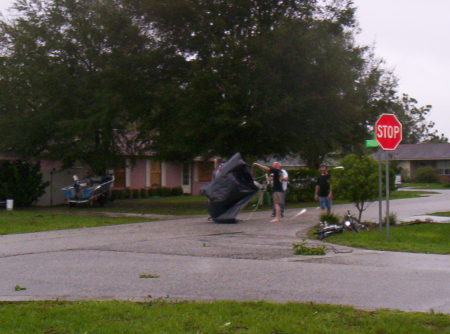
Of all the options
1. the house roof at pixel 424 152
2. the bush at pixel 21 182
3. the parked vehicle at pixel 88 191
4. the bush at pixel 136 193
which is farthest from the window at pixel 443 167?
the bush at pixel 21 182

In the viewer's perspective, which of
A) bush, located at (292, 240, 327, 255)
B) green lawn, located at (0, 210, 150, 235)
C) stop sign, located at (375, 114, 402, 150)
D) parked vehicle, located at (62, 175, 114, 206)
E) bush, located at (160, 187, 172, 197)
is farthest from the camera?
bush, located at (160, 187, 172, 197)

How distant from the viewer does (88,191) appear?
97.9 feet

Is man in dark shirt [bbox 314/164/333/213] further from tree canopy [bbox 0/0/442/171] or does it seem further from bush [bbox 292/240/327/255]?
bush [bbox 292/240/327/255]

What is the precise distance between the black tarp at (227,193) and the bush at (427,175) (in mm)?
46570

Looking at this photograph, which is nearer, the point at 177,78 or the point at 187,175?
the point at 177,78

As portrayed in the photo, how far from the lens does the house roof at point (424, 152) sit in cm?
6707

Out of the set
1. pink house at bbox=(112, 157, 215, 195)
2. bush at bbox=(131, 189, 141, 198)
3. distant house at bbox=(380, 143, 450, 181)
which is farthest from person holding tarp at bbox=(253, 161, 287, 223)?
distant house at bbox=(380, 143, 450, 181)

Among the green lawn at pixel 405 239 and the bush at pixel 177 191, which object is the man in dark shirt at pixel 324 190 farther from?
the bush at pixel 177 191

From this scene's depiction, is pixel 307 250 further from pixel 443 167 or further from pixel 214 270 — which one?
pixel 443 167

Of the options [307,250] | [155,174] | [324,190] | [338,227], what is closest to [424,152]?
[155,174]

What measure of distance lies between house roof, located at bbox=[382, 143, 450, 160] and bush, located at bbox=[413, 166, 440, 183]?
3233 millimetres

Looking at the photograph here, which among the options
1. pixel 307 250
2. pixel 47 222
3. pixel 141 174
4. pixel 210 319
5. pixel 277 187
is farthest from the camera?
pixel 141 174

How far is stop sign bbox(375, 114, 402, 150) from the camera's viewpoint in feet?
47.7

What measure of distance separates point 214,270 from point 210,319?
12.4 feet
